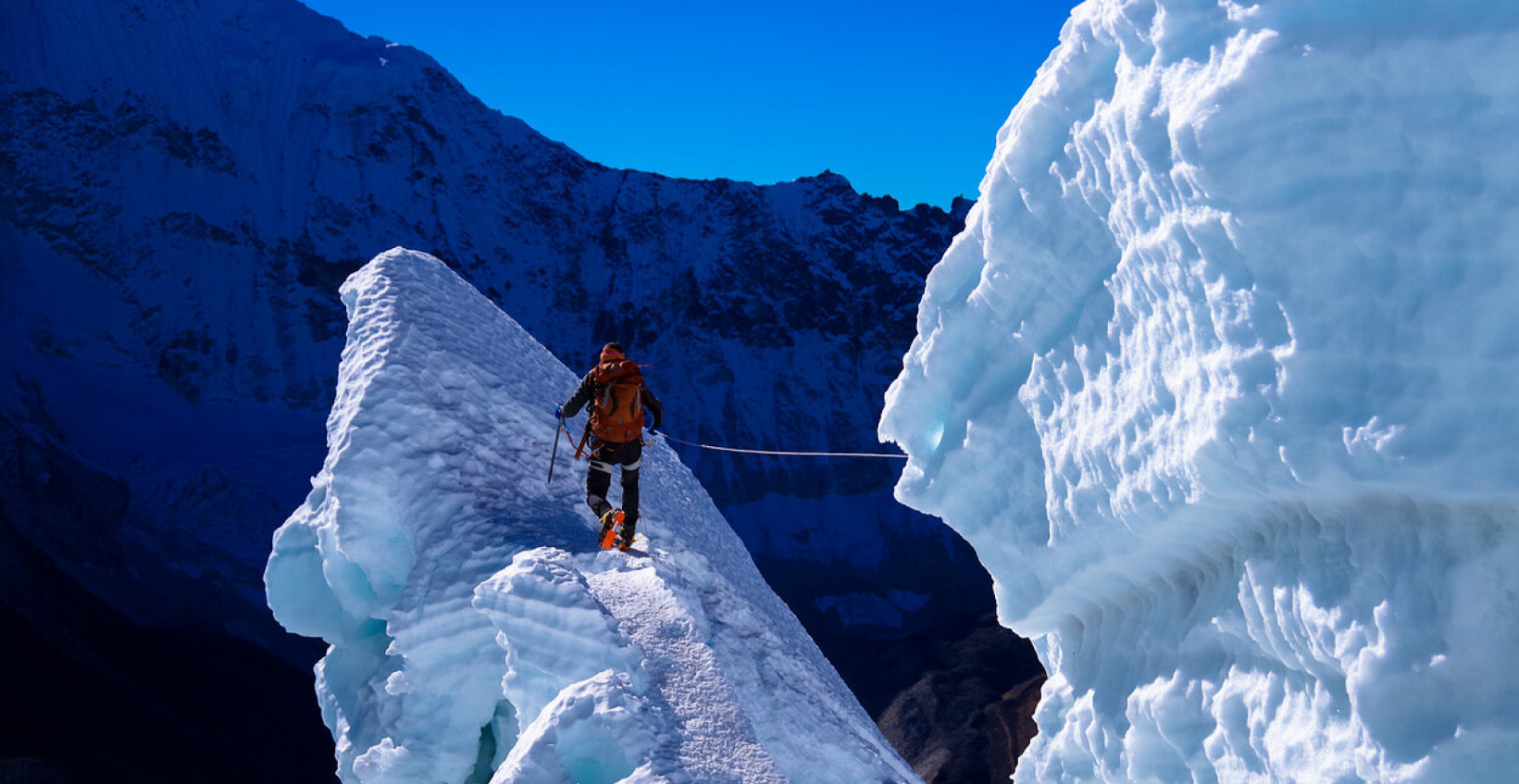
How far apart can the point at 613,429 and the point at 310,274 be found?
174ft

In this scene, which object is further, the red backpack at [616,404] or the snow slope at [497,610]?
the red backpack at [616,404]

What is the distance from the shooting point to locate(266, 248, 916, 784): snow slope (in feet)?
17.5

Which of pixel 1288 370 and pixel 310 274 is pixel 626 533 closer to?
pixel 1288 370

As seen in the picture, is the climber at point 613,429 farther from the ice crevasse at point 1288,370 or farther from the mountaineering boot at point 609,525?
the ice crevasse at point 1288,370

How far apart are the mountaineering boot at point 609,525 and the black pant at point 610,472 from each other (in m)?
0.04

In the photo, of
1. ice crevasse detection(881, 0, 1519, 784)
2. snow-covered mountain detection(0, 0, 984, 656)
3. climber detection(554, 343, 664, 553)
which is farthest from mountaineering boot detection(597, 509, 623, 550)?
snow-covered mountain detection(0, 0, 984, 656)

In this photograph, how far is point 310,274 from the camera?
178ft

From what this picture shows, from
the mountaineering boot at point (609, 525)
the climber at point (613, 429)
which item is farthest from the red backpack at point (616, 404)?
the mountaineering boot at point (609, 525)

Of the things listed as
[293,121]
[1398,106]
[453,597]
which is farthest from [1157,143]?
[293,121]

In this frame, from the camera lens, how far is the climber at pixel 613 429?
6727mm

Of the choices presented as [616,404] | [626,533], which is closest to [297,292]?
[616,404]

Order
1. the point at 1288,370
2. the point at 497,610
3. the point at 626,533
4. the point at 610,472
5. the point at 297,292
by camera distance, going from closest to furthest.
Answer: the point at 1288,370, the point at 497,610, the point at 626,533, the point at 610,472, the point at 297,292

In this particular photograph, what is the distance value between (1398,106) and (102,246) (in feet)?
191

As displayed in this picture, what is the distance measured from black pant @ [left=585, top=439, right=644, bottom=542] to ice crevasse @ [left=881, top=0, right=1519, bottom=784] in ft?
11.7
